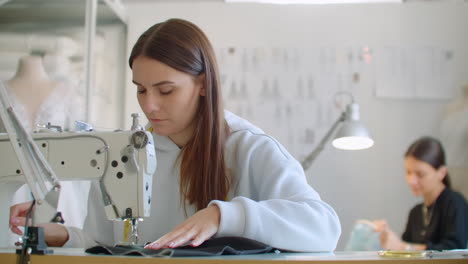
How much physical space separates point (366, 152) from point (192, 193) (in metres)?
2.41

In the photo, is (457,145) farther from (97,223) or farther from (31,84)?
(97,223)

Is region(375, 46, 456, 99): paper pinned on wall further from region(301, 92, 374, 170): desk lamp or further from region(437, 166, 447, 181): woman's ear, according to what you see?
region(301, 92, 374, 170): desk lamp

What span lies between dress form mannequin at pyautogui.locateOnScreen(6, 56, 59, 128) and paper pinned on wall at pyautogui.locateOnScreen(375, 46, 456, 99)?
6.59 feet

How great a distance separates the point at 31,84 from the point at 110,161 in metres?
2.01

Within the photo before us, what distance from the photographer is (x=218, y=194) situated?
1345 mm

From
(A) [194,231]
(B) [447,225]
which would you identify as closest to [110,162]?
(A) [194,231]

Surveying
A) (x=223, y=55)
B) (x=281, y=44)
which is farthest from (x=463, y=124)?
(x=223, y=55)

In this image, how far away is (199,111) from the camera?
1.44m

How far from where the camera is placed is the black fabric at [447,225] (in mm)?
2939

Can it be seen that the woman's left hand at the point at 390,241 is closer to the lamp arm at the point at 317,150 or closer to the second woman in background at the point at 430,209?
the second woman in background at the point at 430,209

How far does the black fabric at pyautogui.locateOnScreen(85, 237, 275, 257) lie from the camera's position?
0.83m

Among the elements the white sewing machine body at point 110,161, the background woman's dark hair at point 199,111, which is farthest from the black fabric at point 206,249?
the background woman's dark hair at point 199,111

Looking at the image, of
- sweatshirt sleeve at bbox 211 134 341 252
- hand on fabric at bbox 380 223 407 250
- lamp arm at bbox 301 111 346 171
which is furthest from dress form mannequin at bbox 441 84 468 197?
sweatshirt sleeve at bbox 211 134 341 252

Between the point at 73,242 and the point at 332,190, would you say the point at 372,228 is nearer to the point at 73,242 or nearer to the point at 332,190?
the point at 332,190
